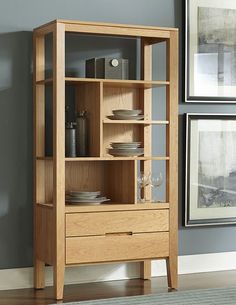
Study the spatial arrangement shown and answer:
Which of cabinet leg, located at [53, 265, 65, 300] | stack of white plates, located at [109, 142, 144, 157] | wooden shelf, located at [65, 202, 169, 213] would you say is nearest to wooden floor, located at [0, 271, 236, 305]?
cabinet leg, located at [53, 265, 65, 300]

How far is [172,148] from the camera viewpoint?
4.91 metres

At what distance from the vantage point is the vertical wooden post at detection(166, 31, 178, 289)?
4.89m

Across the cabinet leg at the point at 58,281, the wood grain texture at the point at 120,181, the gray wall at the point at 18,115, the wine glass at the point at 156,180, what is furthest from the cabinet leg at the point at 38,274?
the wine glass at the point at 156,180

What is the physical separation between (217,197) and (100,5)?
65.6 inches

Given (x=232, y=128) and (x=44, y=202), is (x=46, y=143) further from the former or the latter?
(x=232, y=128)

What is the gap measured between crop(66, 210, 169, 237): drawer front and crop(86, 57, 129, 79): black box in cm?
90

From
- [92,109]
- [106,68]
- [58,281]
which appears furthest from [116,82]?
[58,281]

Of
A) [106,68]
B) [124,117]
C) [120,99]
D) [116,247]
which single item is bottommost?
[116,247]

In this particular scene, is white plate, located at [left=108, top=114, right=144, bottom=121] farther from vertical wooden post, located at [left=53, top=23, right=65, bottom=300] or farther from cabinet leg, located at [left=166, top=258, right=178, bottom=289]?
cabinet leg, located at [left=166, top=258, right=178, bottom=289]

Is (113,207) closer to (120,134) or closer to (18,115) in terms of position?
(120,134)

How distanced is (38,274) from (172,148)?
1220 mm

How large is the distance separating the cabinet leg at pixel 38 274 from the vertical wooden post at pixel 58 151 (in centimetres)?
36

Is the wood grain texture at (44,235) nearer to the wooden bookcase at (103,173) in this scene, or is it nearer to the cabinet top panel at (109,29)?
the wooden bookcase at (103,173)

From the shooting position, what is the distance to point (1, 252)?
193 inches
